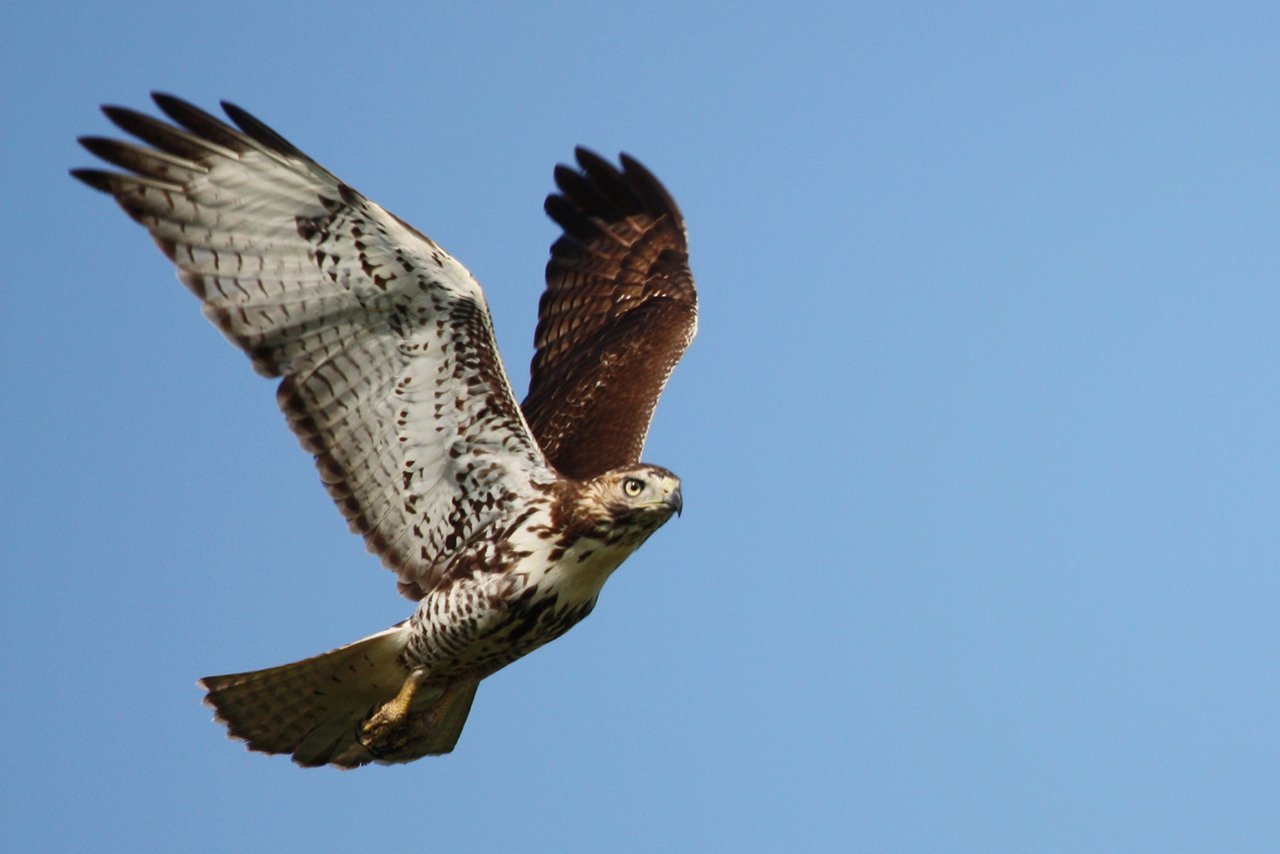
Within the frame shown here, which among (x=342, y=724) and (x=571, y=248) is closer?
(x=342, y=724)

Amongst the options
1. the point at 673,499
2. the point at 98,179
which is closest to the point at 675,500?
the point at 673,499

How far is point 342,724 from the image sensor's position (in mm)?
9438

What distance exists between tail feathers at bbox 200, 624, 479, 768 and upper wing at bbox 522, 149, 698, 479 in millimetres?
1369

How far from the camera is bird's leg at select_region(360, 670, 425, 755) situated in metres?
9.19

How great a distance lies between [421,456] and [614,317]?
2.57 meters

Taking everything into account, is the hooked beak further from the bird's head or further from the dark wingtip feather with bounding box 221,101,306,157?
the dark wingtip feather with bounding box 221,101,306,157

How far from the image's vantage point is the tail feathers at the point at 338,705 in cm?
910

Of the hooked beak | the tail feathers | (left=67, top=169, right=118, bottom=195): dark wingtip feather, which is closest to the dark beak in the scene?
the hooked beak

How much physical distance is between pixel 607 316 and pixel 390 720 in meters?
3.13

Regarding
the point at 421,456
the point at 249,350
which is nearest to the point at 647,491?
the point at 421,456

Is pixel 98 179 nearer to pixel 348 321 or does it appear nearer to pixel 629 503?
pixel 348 321

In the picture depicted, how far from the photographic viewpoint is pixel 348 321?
8.70 m

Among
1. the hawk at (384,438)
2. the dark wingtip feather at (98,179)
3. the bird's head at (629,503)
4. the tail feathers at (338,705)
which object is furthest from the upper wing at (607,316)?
the dark wingtip feather at (98,179)

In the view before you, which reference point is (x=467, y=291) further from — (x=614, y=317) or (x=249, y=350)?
(x=614, y=317)
